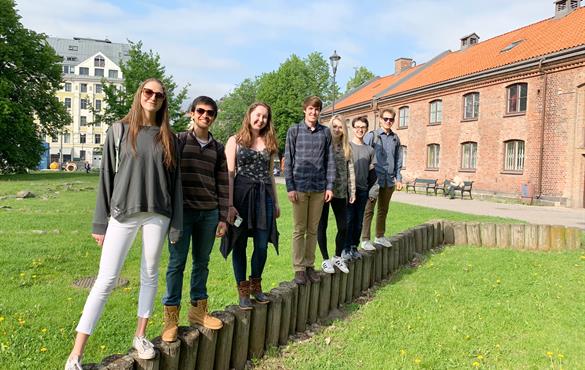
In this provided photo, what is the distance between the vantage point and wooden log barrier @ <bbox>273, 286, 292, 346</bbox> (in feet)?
15.8

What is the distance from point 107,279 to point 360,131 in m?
4.18

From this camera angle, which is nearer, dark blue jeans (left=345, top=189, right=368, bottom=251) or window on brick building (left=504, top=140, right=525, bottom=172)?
dark blue jeans (left=345, top=189, right=368, bottom=251)

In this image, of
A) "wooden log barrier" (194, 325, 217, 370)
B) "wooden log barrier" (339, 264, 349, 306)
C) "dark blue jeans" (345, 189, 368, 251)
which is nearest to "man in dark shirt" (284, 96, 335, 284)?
"wooden log barrier" (339, 264, 349, 306)

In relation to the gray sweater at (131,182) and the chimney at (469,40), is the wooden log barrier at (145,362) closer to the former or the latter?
the gray sweater at (131,182)

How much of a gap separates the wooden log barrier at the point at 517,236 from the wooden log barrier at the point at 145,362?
868cm

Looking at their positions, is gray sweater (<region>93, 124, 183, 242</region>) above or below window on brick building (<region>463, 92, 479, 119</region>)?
below

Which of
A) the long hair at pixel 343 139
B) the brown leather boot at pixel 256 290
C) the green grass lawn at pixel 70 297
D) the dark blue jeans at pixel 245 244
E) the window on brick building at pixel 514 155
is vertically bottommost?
the green grass lawn at pixel 70 297

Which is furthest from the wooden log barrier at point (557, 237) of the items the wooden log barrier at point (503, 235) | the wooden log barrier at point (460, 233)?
the wooden log barrier at point (460, 233)

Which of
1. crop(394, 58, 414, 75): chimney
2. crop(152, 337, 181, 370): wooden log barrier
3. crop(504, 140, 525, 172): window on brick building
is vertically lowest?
crop(152, 337, 181, 370): wooden log barrier

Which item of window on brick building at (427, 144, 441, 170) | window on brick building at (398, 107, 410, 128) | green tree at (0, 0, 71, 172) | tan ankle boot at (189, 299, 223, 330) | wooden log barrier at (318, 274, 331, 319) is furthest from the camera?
window on brick building at (398, 107, 410, 128)

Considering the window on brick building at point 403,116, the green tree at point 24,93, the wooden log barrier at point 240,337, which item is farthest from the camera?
the window on brick building at point 403,116

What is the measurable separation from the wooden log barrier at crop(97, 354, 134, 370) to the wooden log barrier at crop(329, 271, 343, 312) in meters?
3.00

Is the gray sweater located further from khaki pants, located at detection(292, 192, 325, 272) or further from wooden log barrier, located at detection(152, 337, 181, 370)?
khaki pants, located at detection(292, 192, 325, 272)

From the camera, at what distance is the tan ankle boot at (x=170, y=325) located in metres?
3.51
